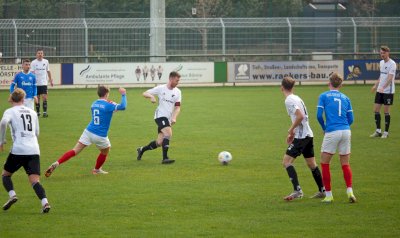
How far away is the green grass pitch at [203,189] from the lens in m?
9.95

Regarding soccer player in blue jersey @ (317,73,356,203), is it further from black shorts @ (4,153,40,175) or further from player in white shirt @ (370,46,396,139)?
player in white shirt @ (370,46,396,139)

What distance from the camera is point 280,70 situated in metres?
38.2

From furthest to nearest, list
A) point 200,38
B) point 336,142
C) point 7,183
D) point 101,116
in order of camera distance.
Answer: point 200,38
point 101,116
point 336,142
point 7,183

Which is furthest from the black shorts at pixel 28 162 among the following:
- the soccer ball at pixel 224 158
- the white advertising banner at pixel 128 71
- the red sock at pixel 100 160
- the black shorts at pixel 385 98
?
the white advertising banner at pixel 128 71

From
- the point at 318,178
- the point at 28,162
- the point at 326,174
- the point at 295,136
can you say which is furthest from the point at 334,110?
the point at 28,162

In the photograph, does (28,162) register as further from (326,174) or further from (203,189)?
(326,174)

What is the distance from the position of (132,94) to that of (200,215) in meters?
23.2

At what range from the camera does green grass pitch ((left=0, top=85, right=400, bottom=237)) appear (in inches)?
392

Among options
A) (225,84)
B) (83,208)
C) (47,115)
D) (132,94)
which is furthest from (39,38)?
(83,208)

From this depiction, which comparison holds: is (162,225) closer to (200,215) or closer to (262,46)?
(200,215)

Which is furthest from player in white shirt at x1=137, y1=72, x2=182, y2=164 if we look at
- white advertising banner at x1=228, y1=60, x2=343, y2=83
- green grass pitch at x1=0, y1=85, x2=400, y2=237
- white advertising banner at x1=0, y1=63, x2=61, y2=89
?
white advertising banner at x1=228, y1=60, x2=343, y2=83

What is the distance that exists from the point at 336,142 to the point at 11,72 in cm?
2669

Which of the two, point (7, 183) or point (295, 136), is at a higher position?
point (295, 136)

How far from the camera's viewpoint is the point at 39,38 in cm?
3738
